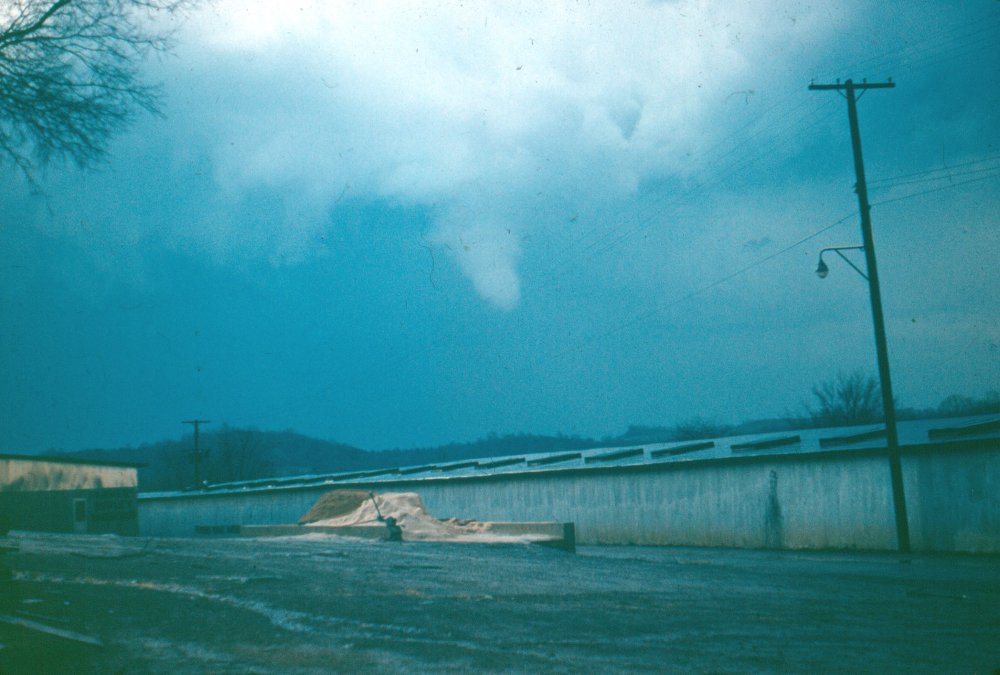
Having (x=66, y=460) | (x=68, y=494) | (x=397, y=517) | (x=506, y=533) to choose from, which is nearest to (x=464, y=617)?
(x=506, y=533)

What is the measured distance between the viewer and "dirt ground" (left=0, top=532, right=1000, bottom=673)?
7422 millimetres

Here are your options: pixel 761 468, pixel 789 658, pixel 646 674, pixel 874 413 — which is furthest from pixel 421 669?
pixel 874 413

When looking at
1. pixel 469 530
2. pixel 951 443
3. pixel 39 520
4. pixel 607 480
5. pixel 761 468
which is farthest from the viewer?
pixel 39 520

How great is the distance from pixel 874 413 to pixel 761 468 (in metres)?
58.3

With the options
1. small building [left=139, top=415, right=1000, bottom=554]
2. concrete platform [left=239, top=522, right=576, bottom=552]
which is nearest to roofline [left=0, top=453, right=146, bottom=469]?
small building [left=139, top=415, right=1000, bottom=554]

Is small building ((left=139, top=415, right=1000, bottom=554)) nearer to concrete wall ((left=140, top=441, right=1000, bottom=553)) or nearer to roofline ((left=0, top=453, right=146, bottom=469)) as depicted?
concrete wall ((left=140, top=441, right=1000, bottom=553))

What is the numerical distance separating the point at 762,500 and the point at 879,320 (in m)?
7.73

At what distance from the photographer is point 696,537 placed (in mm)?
33594

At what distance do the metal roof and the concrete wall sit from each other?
Answer: 1.55ft

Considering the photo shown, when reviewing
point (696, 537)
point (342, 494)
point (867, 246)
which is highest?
point (867, 246)

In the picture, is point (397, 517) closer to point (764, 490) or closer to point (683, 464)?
point (683, 464)

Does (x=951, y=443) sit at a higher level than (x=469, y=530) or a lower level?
higher

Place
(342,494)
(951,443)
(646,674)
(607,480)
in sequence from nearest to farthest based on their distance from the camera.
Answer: (646,674), (951,443), (342,494), (607,480)

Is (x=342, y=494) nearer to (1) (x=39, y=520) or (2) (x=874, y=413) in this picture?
(1) (x=39, y=520)
